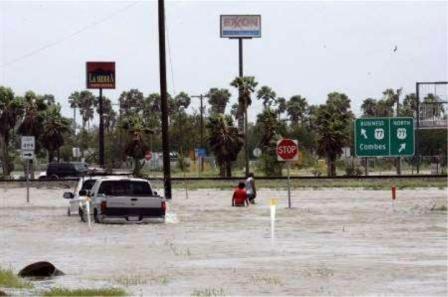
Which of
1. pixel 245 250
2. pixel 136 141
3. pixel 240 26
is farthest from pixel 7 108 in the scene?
pixel 245 250

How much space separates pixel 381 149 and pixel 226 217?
21.4 ft

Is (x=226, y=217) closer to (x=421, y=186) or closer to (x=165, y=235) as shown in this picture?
(x=165, y=235)

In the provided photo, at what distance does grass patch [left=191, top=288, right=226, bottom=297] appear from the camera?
1340 cm

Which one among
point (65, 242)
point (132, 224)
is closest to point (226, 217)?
point (132, 224)

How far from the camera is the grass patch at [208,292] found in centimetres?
1340

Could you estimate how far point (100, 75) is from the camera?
10762cm

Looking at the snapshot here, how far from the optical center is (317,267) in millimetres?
17234

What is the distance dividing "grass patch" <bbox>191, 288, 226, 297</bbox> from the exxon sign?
3659 inches

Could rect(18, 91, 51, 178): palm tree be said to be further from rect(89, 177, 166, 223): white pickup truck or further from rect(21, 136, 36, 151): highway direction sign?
rect(89, 177, 166, 223): white pickup truck

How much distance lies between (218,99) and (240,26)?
2964 inches

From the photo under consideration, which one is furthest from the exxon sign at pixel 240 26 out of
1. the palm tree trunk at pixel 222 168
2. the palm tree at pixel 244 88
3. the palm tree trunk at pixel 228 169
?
the palm tree trunk at pixel 228 169

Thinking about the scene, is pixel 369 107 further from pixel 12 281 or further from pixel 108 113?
pixel 12 281

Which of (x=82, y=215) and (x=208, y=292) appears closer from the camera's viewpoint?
(x=208, y=292)

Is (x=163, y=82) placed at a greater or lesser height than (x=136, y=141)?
greater
